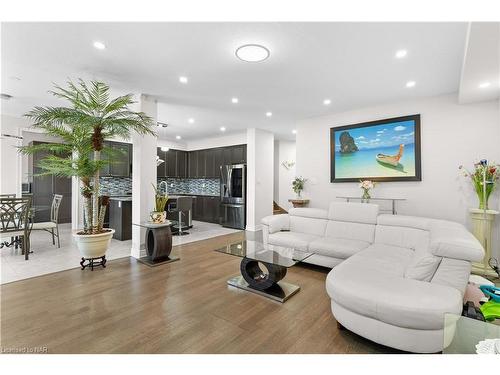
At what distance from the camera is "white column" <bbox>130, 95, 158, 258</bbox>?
391 cm

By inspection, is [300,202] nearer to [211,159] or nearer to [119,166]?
[211,159]

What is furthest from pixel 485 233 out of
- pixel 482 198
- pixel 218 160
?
pixel 218 160

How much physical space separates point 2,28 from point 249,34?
2338mm

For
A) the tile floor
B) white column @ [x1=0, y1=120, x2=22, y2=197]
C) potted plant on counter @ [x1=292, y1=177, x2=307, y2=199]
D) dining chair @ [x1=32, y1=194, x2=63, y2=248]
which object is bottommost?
the tile floor

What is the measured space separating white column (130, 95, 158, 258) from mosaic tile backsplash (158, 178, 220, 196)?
11.4ft

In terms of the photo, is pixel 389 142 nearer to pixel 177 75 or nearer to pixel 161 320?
pixel 177 75

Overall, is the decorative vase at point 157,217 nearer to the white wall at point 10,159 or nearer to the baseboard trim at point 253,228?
the baseboard trim at point 253,228

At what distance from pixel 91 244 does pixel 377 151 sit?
4.91m

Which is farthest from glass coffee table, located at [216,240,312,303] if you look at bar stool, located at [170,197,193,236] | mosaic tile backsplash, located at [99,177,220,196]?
mosaic tile backsplash, located at [99,177,220,196]

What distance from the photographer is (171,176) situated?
7.80 m

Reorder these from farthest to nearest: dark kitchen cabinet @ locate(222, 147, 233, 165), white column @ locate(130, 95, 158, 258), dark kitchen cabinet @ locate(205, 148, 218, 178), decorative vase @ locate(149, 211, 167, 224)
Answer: dark kitchen cabinet @ locate(205, 148, 218, 178) → dark kitchen cabinet @ locate(222, 147, 233, 165) → white column @ locate(130, 95, 158, 258) → decorative vase @ locate(149, 211, 167, 224)

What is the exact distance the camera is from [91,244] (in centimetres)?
320

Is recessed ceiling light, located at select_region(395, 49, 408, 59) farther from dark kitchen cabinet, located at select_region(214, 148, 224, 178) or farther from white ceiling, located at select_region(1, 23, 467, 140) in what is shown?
dark kitchen cabinet, located at select_region(214, 148, 224, 178)
